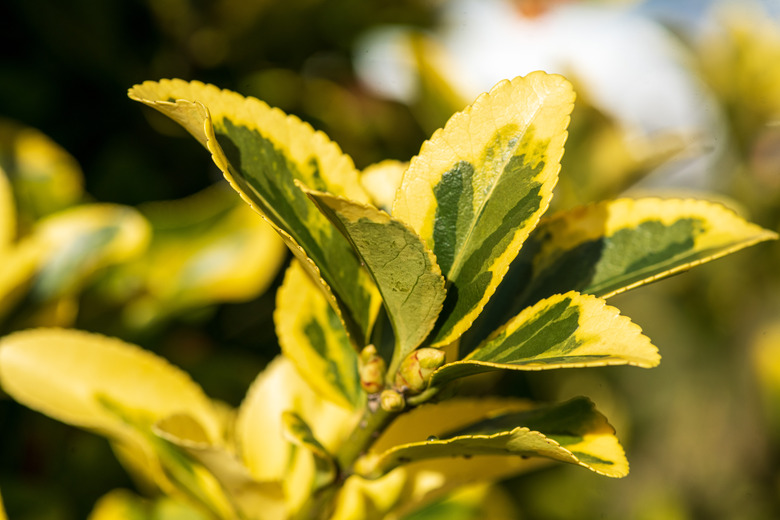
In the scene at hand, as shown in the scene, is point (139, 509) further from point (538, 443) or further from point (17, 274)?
point (538, 443)

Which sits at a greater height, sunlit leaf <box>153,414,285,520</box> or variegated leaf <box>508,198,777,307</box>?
variegated leaf <box>508,198,777,307</box>

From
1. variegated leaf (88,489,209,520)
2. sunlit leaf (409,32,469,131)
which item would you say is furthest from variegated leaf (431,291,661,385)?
sunlit leaf (409,32,469,131)

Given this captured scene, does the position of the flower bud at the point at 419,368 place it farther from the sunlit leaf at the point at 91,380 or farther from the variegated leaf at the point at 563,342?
the sunlit leaf at the point at 91,380

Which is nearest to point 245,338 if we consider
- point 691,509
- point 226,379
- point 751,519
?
point 226,379

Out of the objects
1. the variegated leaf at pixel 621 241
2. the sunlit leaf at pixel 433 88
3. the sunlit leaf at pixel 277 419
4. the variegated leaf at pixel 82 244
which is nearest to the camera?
the variegated leaf at pixel 621 241

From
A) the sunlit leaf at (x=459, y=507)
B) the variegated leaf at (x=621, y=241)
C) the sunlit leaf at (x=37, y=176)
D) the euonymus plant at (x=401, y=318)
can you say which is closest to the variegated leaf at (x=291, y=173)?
the euonymus plant at (x=401, y=318)

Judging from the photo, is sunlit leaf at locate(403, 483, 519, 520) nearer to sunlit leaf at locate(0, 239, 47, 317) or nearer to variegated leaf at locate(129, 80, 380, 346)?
variegated leaf at locate(129, 80, 380, 346)

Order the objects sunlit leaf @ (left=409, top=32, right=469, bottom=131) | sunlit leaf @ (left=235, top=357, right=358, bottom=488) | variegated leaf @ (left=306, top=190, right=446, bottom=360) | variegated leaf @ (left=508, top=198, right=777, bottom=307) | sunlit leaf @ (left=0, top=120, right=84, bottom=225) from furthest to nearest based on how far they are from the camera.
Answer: sunlit leaf @ (left=409, top=32, right=469, bottom=131)
sunlit leaf @ (left=0, top=120, right=84, bottom=225)
sunlit leaf @ (left=235, top=357, right=358, bottom=488)
variegated leaf @ (left=508, top=198, right=777, bottom=307)
variegated leaf @ (left=306, top=190, right=446, bottom=360)

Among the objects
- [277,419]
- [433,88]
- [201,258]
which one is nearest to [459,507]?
[277,419]
